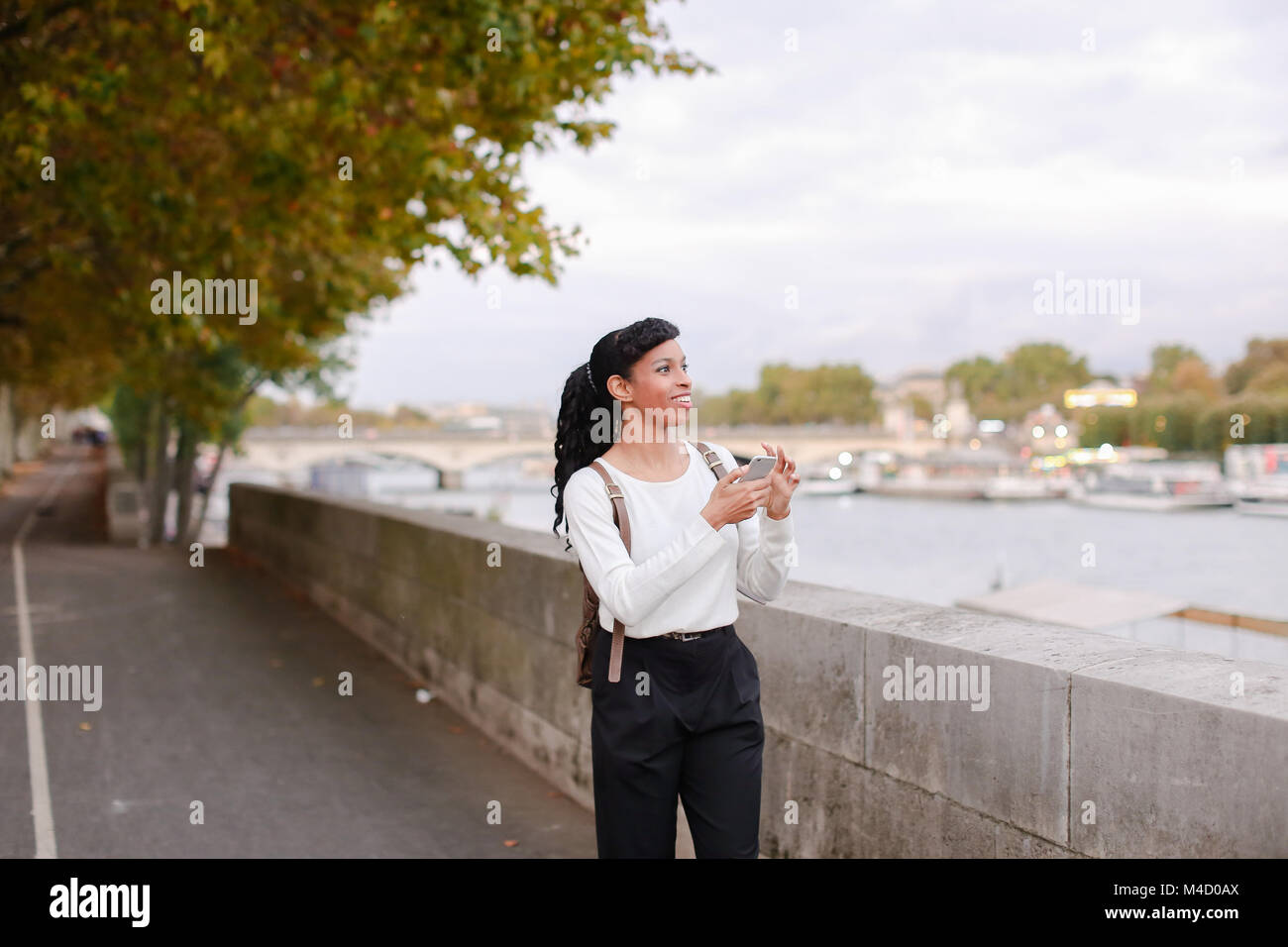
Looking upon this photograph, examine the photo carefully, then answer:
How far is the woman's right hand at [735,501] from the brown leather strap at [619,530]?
24 cm

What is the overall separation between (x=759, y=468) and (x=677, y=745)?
0.72 m

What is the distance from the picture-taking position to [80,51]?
32.2 feet

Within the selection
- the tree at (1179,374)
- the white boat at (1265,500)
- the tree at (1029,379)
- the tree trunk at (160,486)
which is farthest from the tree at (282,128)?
the tree at (1029,379)

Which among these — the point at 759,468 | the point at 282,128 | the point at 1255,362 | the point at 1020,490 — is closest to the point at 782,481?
the point at 759,468

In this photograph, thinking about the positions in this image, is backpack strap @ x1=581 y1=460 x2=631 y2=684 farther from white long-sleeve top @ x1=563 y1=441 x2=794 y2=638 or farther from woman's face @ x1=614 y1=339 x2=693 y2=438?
woman's face @ x1=614 y1=339 x2=693 y2=438

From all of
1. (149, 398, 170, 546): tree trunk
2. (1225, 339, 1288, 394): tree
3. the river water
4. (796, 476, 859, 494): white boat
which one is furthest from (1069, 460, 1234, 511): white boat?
(149, 398, 170, 546): tree trunk

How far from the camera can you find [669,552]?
259 centimetres

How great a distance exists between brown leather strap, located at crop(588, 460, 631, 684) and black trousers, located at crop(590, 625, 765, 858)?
0.02 m

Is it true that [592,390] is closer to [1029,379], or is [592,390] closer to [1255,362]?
[1255,362]

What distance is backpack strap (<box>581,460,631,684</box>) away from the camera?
8.93 feet

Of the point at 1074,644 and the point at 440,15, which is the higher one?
the point at 440,15
